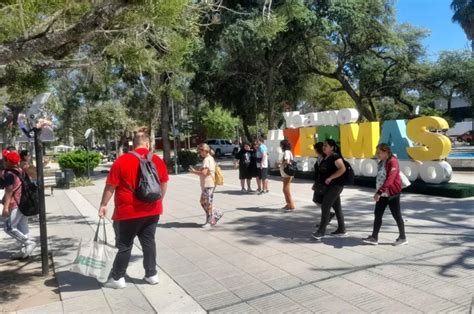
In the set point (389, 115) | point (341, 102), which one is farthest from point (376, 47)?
point (389, 115)

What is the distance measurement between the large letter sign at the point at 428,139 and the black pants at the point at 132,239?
8948mm

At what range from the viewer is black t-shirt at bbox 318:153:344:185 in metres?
6.81

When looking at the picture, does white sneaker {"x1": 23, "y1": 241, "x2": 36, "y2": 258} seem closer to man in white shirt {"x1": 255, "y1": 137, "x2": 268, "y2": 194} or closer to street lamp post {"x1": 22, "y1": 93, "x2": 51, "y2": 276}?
street lamp post {"x1": 22, "y1": 93, "x2": 51, "y2": 276}

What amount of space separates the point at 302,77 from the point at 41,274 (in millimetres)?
24277

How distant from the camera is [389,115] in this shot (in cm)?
4791

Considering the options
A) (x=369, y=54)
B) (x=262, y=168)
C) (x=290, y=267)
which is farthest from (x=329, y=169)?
(x=369, y=54)

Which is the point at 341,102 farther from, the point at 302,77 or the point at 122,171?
the point at 122,171

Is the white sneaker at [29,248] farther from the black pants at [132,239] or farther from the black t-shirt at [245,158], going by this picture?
the black t-shirt at [245,158]

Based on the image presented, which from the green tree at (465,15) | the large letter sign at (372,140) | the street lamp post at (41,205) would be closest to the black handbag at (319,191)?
the large letter sign at (372,140)

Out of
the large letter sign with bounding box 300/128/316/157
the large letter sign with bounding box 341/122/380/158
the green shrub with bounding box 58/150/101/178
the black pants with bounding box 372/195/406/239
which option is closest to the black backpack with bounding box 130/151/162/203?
the black pants with bounding box 372/195/406/239

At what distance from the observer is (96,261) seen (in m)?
4.86

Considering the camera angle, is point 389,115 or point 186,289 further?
point 389,115

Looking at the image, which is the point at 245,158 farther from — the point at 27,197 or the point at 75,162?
the point at 75,162

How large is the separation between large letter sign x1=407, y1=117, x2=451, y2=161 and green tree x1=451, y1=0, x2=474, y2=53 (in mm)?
32312
